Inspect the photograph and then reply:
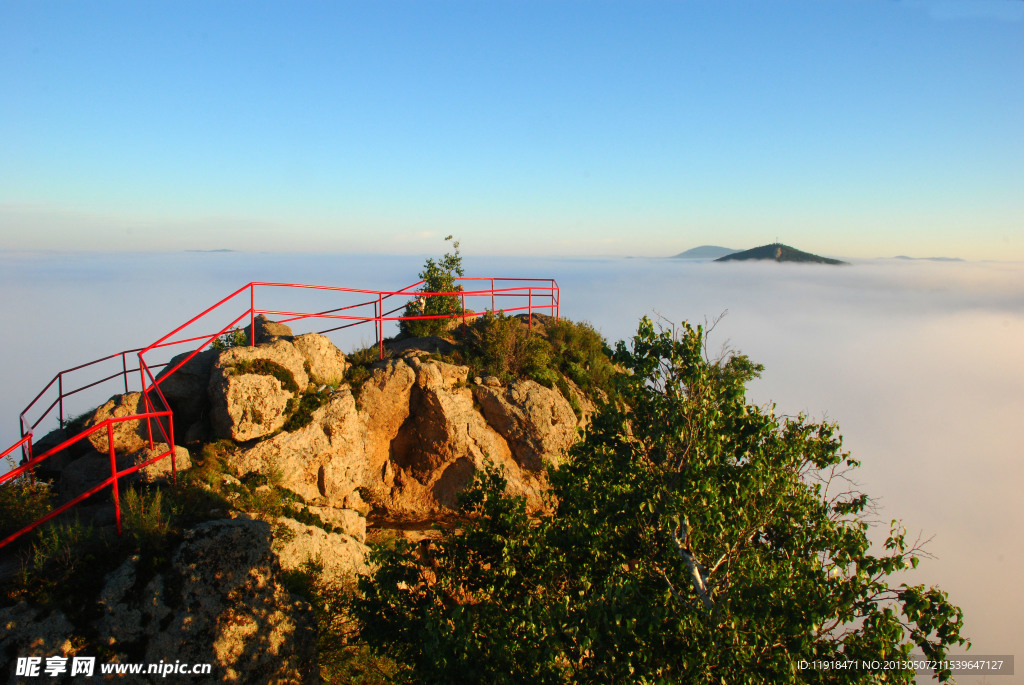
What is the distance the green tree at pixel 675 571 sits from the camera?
631 centimetres

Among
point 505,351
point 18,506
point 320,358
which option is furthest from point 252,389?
point 505,351

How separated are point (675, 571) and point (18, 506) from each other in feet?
31.9

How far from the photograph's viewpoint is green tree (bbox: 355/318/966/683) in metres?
6.31

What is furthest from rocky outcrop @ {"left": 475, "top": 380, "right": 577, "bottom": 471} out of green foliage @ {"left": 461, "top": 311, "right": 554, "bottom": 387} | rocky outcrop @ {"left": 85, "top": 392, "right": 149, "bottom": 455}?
rocky outcrop @ {"left": 85, "top": 392, "right": 149, "bottom": 455}

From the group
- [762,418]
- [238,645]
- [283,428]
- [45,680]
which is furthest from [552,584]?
[283,428]

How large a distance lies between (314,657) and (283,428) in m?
5.55

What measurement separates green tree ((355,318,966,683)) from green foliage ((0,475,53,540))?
206 inches

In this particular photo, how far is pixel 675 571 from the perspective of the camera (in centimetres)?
761

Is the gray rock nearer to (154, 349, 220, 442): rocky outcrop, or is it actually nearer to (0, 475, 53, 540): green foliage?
(154, 349, 220, 442): rocky outcrop

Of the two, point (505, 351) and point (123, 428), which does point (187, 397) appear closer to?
point (123, 428)

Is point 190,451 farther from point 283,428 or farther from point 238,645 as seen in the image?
point 238,645

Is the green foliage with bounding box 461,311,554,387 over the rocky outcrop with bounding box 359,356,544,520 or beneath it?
over

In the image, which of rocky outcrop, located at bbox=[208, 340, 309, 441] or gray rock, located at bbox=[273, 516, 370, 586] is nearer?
gray rock, located at bbox=[273, 516, 370, 586]

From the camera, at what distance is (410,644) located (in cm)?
778
